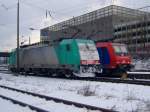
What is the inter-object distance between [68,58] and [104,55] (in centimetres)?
316

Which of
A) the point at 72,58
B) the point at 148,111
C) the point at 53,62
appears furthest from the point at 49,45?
the point at 148,111

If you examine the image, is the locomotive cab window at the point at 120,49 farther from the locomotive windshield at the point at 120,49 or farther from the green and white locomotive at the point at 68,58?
the green and white locomotive at the point at 68,58

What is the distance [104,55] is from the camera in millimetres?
26469

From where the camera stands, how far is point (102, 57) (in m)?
26.7

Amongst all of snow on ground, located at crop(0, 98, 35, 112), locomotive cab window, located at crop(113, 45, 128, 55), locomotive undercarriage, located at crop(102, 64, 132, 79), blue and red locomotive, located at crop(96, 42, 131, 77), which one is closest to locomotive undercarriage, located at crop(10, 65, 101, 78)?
blue and red locomotive, located at crop(96, 42, 131, 77)

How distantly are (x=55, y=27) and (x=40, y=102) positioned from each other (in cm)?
6447

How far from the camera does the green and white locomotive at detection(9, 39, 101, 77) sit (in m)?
24.3

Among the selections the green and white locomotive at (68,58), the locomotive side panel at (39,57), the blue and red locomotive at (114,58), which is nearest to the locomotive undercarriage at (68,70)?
the green and white locomotive at (68,58)

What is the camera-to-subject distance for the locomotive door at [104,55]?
2614 centimetres

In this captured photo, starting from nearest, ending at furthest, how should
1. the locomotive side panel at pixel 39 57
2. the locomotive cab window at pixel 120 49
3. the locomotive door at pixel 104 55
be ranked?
the locomotive cab window at pixel 120 49 → the locomotive door at pixel 104 55 → the locomotive side panel at pixel 39 57

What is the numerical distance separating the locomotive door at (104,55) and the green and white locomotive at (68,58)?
103 cm

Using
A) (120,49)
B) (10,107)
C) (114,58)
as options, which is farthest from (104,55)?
(10,107)

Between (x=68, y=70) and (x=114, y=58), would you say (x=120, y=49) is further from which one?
(x=68, y=70)

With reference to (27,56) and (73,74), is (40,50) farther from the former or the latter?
(73,74)
